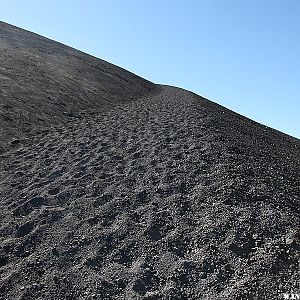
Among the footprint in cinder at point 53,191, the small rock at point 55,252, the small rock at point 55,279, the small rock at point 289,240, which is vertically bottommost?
the small rock at point 55,279

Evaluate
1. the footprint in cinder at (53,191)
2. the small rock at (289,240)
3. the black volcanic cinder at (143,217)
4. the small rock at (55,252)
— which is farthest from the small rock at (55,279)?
the small rock at (289,240)

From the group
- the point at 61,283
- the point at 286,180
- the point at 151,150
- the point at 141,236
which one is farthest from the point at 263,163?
the point at 61,283

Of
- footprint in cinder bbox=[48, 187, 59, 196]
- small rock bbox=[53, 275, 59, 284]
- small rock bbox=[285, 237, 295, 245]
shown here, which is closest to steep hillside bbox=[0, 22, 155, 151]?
footprint in cinder bbox=[48, 187, 59, 196]

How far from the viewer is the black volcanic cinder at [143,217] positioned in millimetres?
5352

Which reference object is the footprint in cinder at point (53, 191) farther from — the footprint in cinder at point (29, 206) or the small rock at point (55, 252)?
the small rock at point (55, 252)

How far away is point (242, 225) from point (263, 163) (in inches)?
199

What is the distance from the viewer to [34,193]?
8539 mm

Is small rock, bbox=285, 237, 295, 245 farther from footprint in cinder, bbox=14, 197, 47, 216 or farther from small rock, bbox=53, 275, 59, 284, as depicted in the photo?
footprint in cinder, bbox=14, 197, 47, 216

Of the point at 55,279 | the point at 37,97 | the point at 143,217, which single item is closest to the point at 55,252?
the point at 55,279

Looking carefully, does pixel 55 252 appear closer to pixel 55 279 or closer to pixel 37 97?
pixel 55 279

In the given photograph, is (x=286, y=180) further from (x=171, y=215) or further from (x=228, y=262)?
(x=228, y=262)

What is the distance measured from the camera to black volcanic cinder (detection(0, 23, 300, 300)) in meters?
5.35

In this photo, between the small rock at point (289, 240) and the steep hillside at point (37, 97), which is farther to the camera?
the steep hillside at point (37, 97)

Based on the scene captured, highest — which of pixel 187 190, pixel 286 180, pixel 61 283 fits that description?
pixel 286 180
